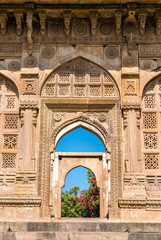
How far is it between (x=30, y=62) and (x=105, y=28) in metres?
2.19

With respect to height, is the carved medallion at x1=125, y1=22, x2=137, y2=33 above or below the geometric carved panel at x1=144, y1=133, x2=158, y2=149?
above

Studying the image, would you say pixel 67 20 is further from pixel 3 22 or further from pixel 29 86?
pixel 29 86

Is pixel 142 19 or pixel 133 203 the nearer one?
pixel 133 203

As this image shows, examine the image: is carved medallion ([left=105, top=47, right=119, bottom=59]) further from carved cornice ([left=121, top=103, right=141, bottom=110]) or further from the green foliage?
the green foliage

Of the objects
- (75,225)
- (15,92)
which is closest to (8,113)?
(15,92)

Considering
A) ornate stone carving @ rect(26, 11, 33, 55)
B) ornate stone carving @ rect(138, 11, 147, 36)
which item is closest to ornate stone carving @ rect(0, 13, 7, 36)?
ornate stone carving @ rect(26, 11, 33, 55)

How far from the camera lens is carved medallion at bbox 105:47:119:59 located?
1027 cm

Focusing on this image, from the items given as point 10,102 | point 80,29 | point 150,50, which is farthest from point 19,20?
point 150,50

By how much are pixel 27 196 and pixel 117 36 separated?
4.69 meters

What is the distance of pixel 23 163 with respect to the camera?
373 inches

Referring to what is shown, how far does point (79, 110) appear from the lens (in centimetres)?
1011

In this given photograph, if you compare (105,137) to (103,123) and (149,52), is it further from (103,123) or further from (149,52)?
(149,52)

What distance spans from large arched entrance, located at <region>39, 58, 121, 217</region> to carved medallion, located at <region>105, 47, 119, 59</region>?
406 millimetres

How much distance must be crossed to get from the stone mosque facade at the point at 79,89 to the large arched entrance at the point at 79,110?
0.03 meters
